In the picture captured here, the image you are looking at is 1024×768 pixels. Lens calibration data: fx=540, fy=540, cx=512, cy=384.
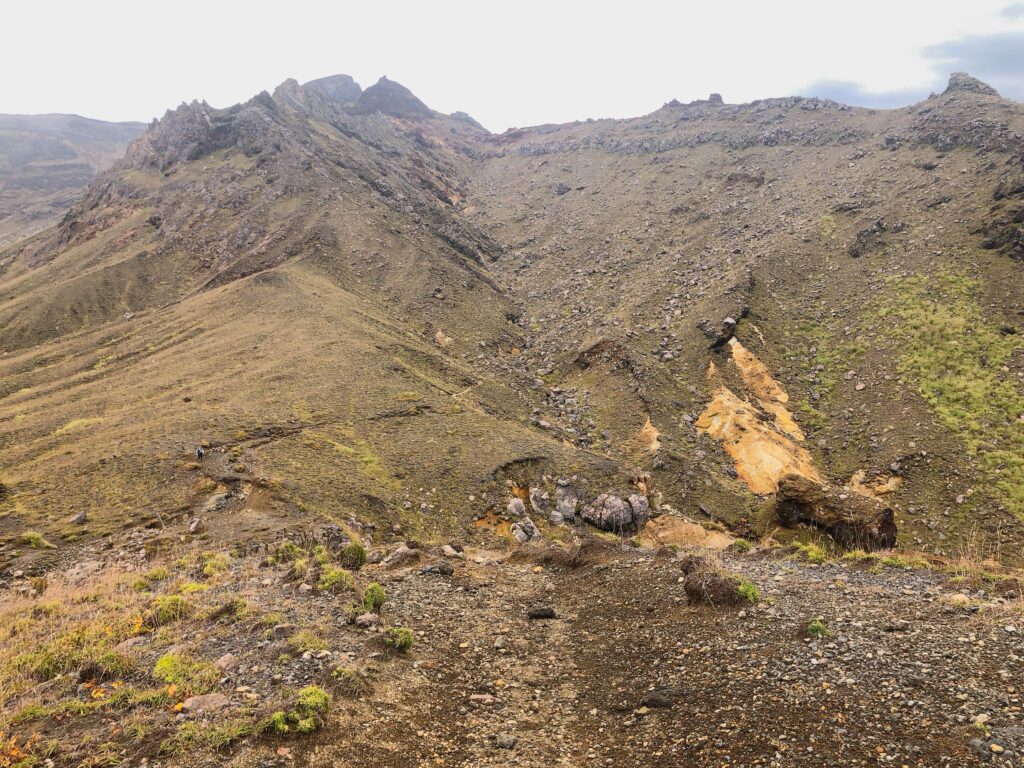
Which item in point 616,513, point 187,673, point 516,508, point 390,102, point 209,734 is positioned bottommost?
point 616,513

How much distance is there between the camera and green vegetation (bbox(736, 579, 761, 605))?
12.4 metres

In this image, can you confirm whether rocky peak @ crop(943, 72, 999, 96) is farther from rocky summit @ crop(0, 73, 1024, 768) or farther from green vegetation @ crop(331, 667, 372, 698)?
green vegetation @ crop(331, 667, 372, 698)

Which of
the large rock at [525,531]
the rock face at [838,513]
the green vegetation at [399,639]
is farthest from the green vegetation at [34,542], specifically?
the rock face at [838,513]

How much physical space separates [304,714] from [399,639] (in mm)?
3109

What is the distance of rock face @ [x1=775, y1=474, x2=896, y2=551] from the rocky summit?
0.14 m

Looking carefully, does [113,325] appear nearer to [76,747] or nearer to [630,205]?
[76,747]

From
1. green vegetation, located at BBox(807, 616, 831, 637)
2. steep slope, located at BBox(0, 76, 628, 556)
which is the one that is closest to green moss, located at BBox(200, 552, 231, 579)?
steep slope, located at BBox(0, 76, 628, 556)

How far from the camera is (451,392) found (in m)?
38.8

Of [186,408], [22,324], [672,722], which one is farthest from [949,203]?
[22,324]

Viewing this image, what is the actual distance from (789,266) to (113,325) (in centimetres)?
6665

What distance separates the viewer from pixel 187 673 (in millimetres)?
10109

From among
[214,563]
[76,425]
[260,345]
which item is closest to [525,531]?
[214,563]

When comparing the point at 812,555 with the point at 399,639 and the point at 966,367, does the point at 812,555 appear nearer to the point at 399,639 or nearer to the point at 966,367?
the point at 399,639

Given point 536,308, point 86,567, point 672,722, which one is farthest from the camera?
point 536,308
